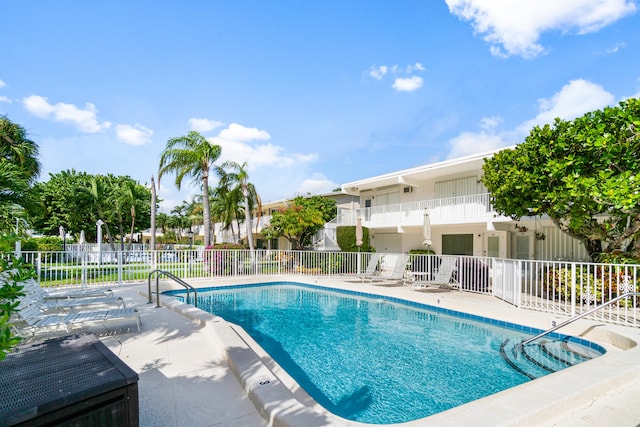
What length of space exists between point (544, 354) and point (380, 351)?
136 inches

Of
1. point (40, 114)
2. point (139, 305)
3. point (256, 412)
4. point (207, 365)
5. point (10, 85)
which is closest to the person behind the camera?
point (256, 412)

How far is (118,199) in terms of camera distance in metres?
26.2

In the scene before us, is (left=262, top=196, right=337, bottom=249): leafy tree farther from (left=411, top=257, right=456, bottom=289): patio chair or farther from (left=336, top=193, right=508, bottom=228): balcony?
(left=411, top=257, right=456, bottom=289): patio chair

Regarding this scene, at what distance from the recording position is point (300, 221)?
20.6 meters

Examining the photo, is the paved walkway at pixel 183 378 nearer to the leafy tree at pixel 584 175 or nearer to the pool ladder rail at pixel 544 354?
the pool ladder rail at pixel 544 354

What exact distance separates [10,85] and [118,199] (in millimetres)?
17047

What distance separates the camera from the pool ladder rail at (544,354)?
6156 millimetres

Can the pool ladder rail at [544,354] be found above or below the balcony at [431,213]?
below

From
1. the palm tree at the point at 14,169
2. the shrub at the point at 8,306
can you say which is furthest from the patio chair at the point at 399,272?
the shrub at the point at 8,306

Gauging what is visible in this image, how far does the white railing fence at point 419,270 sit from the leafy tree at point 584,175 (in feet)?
4.75

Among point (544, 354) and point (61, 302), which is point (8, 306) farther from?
point (61, 302)

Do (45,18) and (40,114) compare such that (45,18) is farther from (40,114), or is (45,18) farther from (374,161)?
(374,161)

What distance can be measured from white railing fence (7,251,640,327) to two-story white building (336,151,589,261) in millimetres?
1607

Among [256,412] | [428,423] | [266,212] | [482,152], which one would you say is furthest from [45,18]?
[266,212]
